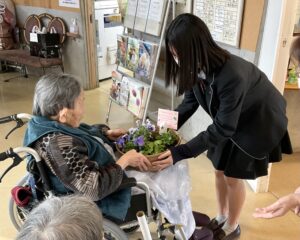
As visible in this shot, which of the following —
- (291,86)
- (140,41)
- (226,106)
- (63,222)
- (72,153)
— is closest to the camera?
Answer: (63,222)

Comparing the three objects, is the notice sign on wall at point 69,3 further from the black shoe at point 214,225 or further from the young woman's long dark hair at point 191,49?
the black shoe at point 214,225

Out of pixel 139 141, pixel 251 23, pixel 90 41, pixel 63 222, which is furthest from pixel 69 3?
pixel 63 222

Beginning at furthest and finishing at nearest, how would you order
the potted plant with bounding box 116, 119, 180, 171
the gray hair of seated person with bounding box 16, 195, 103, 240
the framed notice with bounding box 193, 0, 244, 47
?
the framed notice with bounding box 193, 0, 244, 47
the potted plant with bounding box 116, 119, 180, 171
the gray hair of seated person with bounding box 16, 195, 103, 240

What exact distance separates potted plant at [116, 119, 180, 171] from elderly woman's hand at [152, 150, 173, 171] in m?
0.03

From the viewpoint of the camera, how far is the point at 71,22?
4.37 metres

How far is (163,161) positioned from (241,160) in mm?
439


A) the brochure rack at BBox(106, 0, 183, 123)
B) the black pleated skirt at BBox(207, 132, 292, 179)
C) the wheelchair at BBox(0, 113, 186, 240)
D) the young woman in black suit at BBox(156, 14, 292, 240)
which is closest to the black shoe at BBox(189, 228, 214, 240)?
the young woman in black suit at BBox(156, 14, 292, 240)

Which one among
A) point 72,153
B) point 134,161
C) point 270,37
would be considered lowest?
point 134,161

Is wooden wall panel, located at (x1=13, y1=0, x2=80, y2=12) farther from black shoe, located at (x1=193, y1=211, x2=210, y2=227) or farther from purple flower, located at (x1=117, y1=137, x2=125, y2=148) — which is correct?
black shoe, located at (x1=193, y1=211, x2=210, y2=227)

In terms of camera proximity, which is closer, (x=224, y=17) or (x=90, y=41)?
(x=224, y=17)

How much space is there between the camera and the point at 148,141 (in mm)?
1677

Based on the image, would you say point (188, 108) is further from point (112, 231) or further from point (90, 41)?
point (90, 41)

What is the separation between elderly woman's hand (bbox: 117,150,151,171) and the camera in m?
1.50

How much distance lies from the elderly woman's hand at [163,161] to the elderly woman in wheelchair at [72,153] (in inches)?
1.7
